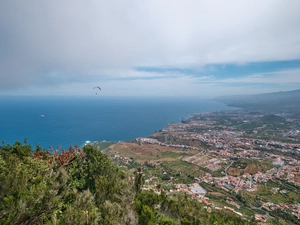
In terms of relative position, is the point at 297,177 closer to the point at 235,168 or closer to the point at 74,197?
the point at 235,168

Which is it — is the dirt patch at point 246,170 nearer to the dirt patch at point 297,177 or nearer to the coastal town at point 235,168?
the coastal town at point 235,168

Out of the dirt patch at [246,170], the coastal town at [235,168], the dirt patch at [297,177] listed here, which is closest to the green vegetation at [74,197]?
the coastal town at [235,168]

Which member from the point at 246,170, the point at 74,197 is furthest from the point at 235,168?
the point at 74,197

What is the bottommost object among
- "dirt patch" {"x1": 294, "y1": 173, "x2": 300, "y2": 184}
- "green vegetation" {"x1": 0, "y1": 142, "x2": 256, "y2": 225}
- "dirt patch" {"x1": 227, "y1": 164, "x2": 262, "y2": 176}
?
"dirt patch" {"x1": 294, "y1": 173, "x2": 300, "y2": 184}

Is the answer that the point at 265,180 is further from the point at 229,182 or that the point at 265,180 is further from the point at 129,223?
the point at 129,223

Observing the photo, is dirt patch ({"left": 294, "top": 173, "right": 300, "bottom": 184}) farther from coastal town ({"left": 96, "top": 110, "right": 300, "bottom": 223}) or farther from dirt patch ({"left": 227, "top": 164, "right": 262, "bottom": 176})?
dirt patch ({"left": 227, "top": 164, "right": 262, "bottom": 176})

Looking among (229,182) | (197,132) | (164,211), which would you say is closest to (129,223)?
(164,211)

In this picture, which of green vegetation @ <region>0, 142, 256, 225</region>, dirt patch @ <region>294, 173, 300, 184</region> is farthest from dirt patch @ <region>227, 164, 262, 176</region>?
green vegetation @ <region>0, 142, 256, 225</region>
